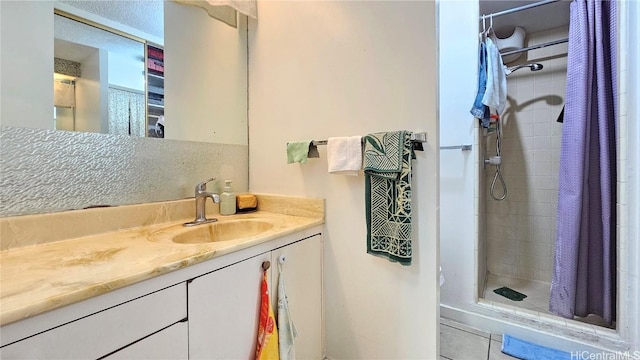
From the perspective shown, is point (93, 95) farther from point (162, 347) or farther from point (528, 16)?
point (528, 16)

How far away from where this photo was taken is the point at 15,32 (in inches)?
35.8

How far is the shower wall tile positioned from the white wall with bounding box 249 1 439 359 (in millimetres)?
1559

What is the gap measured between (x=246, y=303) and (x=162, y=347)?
270 mm

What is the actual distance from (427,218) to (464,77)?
1203 mm

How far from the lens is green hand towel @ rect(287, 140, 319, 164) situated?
1261 mm

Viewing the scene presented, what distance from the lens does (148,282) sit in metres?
0.66

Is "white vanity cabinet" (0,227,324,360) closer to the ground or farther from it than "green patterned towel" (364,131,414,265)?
closer to the ground

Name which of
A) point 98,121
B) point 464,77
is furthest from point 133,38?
point 464,77

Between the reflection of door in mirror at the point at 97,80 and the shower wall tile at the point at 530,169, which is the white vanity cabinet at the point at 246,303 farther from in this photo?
the shower wall tile at the point at 530,169

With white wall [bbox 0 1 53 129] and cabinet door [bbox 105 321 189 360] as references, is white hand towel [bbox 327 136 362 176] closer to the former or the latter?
cabinet door [bbox 105 321 189 360]

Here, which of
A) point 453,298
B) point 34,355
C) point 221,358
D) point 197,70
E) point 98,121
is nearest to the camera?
point 34,355

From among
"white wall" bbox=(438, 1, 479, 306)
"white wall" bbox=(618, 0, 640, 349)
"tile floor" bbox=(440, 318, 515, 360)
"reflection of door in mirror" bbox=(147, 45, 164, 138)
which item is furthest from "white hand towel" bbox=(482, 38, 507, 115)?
"reflection of door in mirror" bbox=(147, 45, 164, 138)

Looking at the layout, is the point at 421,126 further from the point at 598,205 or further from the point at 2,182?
the point at 2,182

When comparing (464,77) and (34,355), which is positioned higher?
(464,77)
